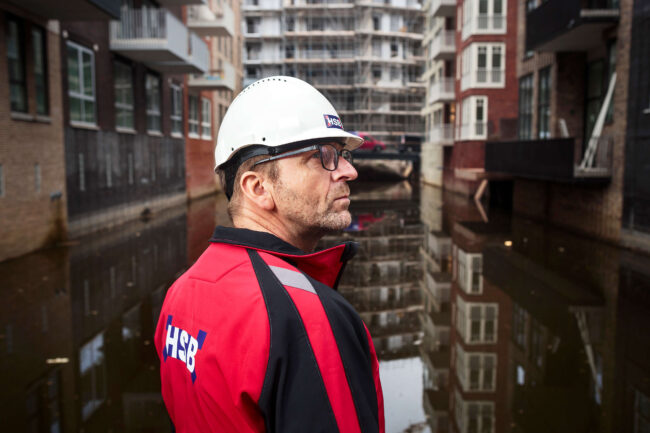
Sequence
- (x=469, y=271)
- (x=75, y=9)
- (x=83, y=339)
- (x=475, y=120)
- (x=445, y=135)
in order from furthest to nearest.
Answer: (x=445, y=135)
(x=475, y=120)
(x=75, y=9)
(x=469, y=271)
(x=83, y=339)

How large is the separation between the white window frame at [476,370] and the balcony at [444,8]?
33.6 metres

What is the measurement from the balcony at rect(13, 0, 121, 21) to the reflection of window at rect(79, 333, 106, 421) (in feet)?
28.7

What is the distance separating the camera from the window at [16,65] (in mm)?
12641

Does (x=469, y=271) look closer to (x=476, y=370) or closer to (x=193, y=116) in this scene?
(x=476, y=370)

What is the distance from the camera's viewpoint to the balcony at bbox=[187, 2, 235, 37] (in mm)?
27828

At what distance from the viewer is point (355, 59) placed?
2822 inches

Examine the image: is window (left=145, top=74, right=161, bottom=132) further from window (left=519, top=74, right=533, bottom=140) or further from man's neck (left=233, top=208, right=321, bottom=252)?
man's neck (left=233, top=208, right=321, bottom=252)

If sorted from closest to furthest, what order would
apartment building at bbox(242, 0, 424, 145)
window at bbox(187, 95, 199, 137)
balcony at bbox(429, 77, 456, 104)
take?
window at bbox(187, 95, 199, 137), balcony at bbox(429, 77, 456, 104), apartment building at bbox(242, 0, 424, 145)

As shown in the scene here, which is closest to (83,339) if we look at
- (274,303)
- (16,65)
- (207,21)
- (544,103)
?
(274,303)

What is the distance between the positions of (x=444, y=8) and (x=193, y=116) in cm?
1770

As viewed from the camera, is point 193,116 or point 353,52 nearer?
point 193,116

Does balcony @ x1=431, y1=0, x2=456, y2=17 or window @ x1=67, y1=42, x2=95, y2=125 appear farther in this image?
balcony @ x1=431, y1=0, x2=456, y2=17

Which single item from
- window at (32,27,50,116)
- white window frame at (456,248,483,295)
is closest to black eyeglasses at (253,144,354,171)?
white window frame at (456,248,483,295)

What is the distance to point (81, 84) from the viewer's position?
16.5 metres
